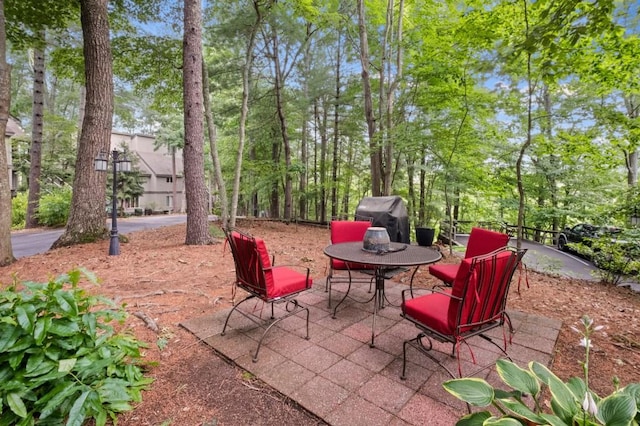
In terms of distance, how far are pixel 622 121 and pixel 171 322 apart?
20.8 feet

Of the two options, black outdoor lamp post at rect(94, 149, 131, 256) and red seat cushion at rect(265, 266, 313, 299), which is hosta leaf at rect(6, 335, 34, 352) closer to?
red seat cushion at rect(265, 266, 313, 299)

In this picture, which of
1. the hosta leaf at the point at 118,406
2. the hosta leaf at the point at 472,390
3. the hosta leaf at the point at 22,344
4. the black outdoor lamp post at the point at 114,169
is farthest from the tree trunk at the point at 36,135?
the hosta leaf at the point at 472,390

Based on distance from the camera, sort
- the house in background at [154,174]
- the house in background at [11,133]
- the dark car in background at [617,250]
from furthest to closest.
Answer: the house in background at [154,174]
the house in background at [11,133]
the dark car in background at [617,250]

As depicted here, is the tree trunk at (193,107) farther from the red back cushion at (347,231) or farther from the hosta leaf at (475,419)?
the hosta leaf at (475,419)

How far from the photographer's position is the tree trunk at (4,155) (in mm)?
4367

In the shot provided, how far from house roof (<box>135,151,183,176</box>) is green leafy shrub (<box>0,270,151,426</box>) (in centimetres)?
2769

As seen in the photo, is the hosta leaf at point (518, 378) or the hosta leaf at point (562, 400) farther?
the hosta leaf at point (518, 378)

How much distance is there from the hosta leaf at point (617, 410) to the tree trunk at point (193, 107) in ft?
20.2

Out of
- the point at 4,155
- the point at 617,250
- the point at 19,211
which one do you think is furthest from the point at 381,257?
the point at 19,211

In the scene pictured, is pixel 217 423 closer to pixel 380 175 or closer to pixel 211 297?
pixel 211 297

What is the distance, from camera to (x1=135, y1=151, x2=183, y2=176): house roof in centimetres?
2630

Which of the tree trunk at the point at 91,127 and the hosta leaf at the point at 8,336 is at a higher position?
the tree trunk at the point at 91,127

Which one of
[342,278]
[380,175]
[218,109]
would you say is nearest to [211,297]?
[342,278]

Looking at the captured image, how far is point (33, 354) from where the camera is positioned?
1.53m
